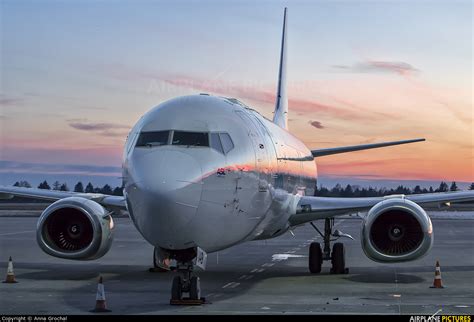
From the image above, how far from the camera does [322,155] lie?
2947cm

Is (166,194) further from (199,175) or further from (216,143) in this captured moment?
(216,143)

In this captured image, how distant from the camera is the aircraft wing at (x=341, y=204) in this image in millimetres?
21344

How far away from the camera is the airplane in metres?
13.7

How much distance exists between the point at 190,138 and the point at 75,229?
6.10m

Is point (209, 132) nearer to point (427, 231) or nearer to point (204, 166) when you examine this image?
point (204, 166)

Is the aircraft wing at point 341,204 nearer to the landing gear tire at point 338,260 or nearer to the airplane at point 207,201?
the airplane at point 207,201

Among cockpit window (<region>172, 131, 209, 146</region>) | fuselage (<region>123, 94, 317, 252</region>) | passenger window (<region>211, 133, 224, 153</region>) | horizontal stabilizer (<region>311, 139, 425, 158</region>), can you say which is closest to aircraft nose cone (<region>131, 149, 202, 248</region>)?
fuselage (<region>123, 94, 317, 252</region>)

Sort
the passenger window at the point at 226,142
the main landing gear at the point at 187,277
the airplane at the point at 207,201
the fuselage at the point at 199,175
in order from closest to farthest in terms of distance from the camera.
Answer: the fuselage at the point at 199,175
the airplane at the point at 207,201
the main landing gear at the point at 187,277
the passenger window at the point at 226,142

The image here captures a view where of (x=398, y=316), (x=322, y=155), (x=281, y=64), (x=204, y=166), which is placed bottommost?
(x=398, y=316)

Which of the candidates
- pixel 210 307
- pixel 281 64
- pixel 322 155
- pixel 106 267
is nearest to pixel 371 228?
pixel 210 307

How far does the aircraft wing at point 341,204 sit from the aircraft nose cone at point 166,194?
8014 millimetres

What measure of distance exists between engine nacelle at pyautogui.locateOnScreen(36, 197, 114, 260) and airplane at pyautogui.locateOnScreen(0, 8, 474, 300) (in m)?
0.02

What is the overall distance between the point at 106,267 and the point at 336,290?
7.74 m

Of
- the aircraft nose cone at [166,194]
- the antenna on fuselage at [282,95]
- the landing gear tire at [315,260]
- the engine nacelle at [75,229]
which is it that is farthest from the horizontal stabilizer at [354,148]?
the aircraft nose cone at [166,194]
